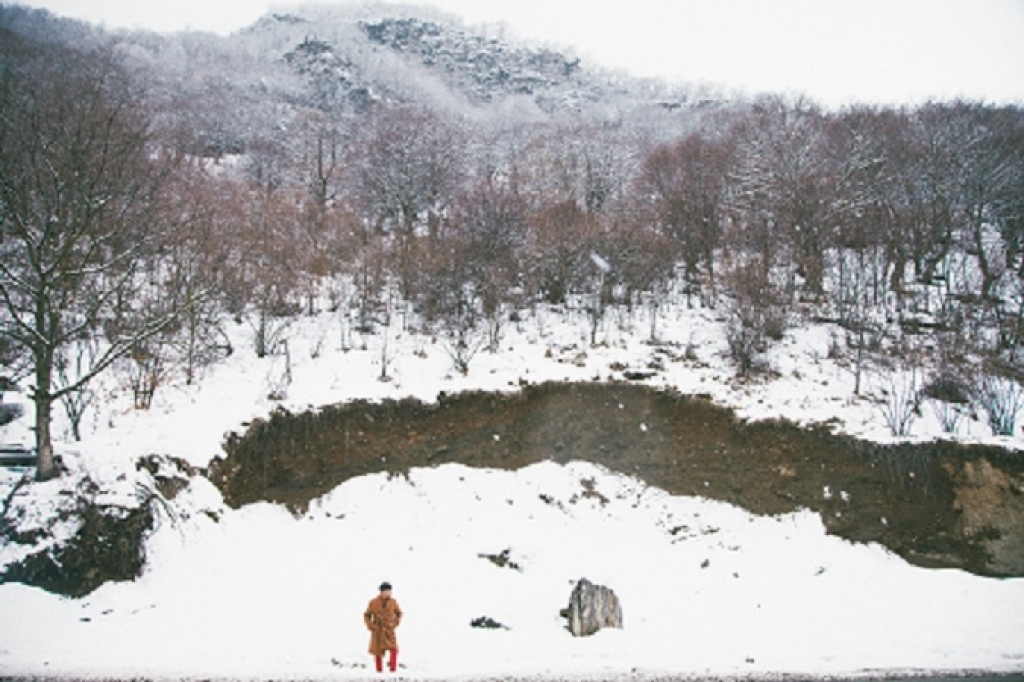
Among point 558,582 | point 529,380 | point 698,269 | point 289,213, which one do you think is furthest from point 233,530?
point 698,269

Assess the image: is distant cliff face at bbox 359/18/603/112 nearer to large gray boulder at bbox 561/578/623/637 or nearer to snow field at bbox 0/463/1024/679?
snow field at bbox 0/463/1024/679

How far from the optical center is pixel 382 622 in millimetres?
8422

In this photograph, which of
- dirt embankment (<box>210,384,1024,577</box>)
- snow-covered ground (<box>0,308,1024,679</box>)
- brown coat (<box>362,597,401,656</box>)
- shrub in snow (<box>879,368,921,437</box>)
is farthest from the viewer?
shrub in snow (<box>879,368,921,437</box>)

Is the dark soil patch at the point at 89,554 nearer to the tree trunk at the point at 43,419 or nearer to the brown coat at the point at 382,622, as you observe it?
the tree trunk at the point at 43,419

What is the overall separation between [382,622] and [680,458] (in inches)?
391

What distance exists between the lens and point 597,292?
23.4 meters

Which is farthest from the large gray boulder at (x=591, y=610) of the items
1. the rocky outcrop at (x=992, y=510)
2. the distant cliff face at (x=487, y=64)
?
the distant cliff face at (x=487, y=64)

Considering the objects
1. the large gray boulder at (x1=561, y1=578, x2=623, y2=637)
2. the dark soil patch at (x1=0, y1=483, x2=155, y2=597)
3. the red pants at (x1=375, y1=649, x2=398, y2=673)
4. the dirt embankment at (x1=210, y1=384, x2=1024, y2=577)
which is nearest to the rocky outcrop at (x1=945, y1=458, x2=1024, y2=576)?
the dirt embankment at (x1=210, y1=384, x2=1024, y2=577)

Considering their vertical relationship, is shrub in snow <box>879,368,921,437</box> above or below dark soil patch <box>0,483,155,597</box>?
above

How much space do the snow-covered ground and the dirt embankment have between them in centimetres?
51

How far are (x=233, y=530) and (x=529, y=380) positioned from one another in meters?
9.25

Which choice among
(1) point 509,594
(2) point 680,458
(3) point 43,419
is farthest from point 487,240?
(3) point 43,419

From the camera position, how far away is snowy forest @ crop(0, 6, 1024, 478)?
12.2 metres

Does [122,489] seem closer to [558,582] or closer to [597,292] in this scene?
[558,582]
